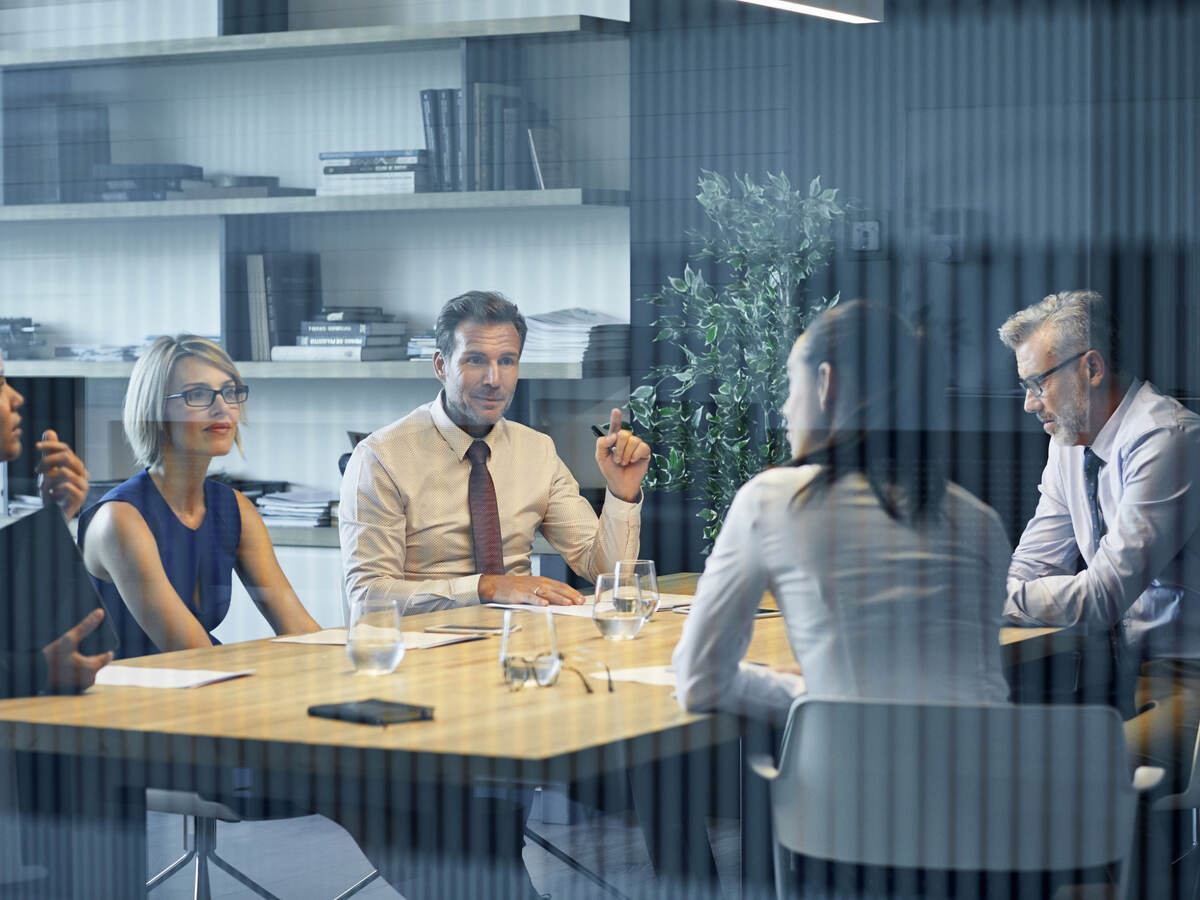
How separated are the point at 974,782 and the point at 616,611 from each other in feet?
1.86

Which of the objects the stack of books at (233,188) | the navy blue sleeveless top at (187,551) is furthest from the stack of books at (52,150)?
the navy blue sleeveless top at (187,551)

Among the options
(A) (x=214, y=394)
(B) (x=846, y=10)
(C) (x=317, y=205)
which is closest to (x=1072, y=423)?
(B) (x=846, y=10)

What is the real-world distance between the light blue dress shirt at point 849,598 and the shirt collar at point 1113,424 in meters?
0.12

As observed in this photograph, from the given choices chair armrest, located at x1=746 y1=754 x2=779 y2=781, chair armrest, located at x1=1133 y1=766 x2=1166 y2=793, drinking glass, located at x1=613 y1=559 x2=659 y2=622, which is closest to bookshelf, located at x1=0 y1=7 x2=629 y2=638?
drinking glass, located at x1=613 y1=559 x2=659 y2=622

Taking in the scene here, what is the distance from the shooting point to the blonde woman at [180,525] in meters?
1.92

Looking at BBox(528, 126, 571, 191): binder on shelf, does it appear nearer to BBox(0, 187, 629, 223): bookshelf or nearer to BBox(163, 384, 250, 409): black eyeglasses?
BBox(0, 187, 629, 223): bookshelf

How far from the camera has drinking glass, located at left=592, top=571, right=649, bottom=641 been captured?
6.29ft

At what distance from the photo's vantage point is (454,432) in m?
2.15

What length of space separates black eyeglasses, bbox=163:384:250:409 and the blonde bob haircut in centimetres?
1

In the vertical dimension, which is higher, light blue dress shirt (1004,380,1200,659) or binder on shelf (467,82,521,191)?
binder on shelf (467,82,521,191)

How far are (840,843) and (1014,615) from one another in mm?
303

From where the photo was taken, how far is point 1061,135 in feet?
4.79

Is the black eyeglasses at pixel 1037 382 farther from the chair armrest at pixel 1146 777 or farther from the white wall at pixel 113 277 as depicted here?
the white wall at pixel 113 277

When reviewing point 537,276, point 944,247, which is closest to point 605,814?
point 537,276
